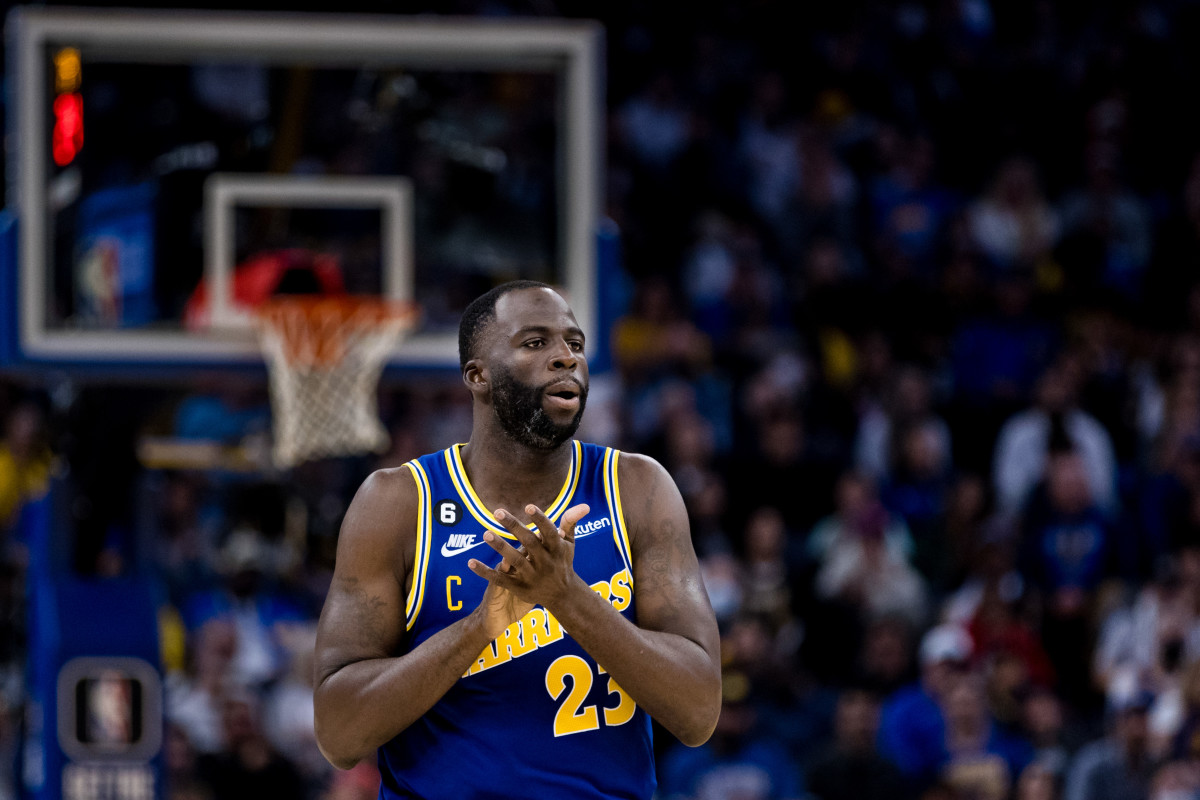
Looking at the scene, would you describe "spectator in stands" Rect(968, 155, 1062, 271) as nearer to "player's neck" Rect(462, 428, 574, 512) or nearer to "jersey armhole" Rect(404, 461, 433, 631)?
"player's neck" Rect(462, 428, 574, 512)

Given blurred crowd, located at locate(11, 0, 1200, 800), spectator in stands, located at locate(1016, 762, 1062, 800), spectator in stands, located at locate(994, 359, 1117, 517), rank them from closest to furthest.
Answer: spectator in stands, located at locate(1016, 762, 1062, 800)
blurred crowd, located at locate(11, 0, 1200, 800)
spectator in stands, located at locate(994, 359, 1117, 517)

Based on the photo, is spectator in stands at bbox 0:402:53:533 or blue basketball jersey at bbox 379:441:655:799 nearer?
blue basketball jersey at bbox 379:441:655:799

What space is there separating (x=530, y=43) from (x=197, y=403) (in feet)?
8.20

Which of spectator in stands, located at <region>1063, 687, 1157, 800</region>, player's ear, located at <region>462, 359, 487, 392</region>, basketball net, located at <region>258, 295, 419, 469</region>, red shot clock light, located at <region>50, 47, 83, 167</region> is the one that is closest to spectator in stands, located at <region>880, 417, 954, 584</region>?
spectator in stands, located at <region>1063, 687, 1157, 800</region>

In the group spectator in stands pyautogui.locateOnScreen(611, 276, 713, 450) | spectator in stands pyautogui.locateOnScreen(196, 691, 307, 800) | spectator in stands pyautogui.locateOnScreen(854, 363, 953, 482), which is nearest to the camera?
spectator in stands pyautogui.locateOnScreen(196, 691, 307, 800)

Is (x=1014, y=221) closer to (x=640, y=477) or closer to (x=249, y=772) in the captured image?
(x=249, y=772)

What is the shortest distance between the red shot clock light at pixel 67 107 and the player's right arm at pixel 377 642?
4282 mm

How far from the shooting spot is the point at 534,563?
10.6ft

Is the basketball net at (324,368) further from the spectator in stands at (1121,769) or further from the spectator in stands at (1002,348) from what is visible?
the spectator in stands at (1002,348)

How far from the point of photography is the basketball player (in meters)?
3.41

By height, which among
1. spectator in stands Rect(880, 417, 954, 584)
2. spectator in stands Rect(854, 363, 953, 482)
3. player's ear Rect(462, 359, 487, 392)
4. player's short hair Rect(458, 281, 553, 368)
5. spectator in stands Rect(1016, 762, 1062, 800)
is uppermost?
player's short hair Rect(458, 281, 553, 368)

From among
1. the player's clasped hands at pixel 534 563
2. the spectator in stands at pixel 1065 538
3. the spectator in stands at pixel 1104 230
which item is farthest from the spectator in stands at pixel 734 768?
the player's clasped hands at pixel 534 563

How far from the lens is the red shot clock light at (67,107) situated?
737 cm

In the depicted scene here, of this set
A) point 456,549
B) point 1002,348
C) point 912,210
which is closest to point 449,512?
point 456,549
